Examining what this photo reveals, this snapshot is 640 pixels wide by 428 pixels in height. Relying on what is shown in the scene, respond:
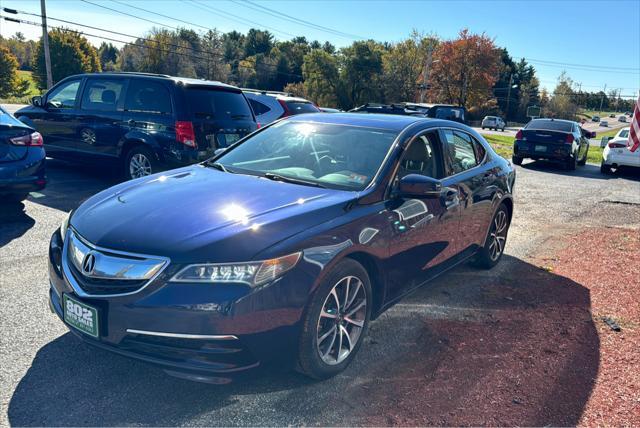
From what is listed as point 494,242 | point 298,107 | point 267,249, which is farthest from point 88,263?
point 298,107

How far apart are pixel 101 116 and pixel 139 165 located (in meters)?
1.10

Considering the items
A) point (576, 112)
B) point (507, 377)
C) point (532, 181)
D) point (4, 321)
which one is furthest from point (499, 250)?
point (576, 112)

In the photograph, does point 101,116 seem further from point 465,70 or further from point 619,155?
point 465,70

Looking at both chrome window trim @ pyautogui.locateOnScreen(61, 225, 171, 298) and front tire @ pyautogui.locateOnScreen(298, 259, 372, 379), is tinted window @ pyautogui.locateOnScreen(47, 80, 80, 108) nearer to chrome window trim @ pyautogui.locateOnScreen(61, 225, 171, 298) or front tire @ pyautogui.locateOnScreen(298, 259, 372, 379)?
chrome window trim @ pyautogui.locateOnScreen(61, 225, 171, 298)

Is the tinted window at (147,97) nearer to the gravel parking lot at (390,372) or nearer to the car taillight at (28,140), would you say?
the car taillight at (28,140)

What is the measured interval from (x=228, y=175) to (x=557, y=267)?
4126 mm

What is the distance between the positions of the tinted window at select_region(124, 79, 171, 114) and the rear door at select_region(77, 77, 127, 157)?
0.60 feet

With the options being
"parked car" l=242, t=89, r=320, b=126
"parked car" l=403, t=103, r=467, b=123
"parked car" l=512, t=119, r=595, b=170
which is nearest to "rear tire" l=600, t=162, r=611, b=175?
"parked car" l=512, t=119, r=595, b=170

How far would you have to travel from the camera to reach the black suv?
7605mm

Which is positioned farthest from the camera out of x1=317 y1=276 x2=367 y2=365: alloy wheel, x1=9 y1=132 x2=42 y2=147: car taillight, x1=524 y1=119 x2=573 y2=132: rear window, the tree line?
the tree line

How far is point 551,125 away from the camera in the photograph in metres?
16.4

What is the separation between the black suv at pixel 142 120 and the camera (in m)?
7.61

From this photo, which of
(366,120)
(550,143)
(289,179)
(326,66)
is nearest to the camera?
(289,179)

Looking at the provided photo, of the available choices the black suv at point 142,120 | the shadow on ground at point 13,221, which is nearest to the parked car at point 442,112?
the black suv at point 142,120
